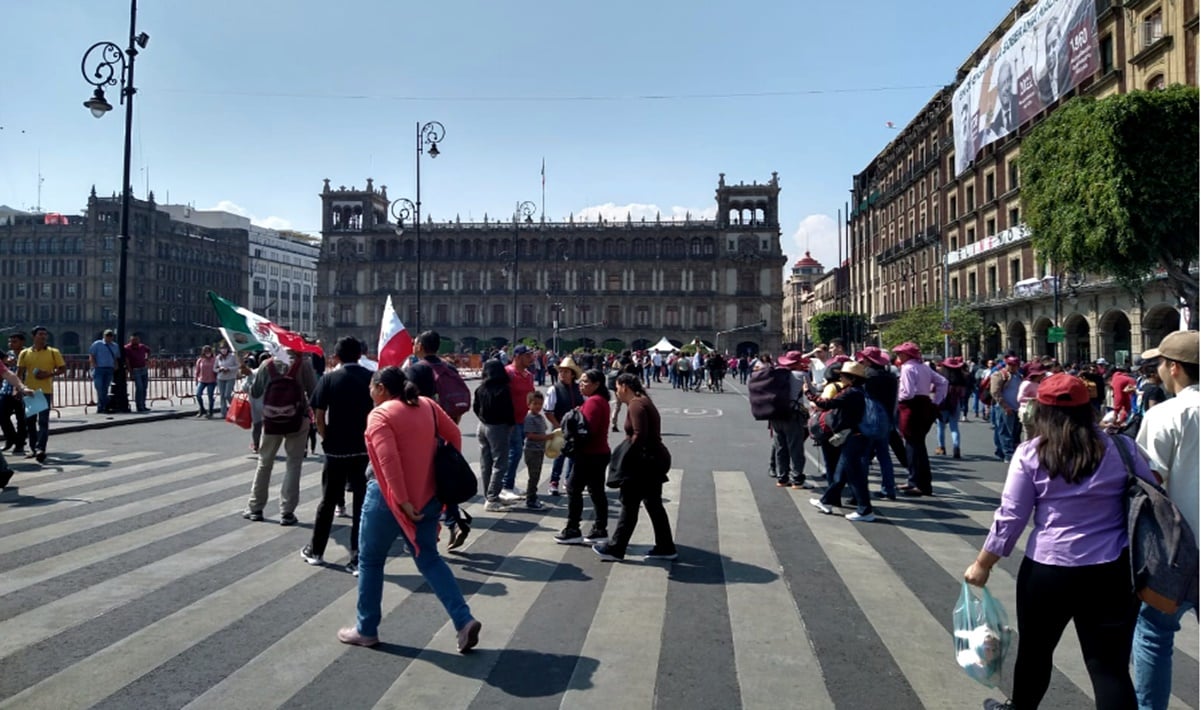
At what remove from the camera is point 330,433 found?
6043 millimetres

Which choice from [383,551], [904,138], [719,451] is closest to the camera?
[383,551]

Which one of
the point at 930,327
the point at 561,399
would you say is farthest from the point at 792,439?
the point at 930,327

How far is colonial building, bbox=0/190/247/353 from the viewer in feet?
271

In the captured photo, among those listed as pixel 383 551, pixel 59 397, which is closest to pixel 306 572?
pixel 383 551

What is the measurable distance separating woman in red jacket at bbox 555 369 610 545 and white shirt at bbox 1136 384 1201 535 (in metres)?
4.04

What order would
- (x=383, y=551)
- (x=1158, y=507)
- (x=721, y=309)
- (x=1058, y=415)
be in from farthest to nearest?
(x=721, y=309), (x=383, y=551), (x=1058, y=415), (x=1158, y=507)

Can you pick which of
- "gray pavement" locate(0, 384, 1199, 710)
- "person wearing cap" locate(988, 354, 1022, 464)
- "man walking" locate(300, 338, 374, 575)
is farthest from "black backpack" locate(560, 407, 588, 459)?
"person wearing cap" locate(988, 354, 1022, 464)

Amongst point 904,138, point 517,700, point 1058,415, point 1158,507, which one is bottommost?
point 517,700

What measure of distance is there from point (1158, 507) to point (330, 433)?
5.10 m

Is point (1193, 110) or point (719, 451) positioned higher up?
point (1193, 110)

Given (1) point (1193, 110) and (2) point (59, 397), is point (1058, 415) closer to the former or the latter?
(1) point (1193, 110)

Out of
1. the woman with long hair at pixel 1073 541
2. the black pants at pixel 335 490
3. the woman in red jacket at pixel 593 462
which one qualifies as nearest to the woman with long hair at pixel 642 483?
the woman in red jacket at pixel 593 462

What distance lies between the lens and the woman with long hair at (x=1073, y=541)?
10.1ft

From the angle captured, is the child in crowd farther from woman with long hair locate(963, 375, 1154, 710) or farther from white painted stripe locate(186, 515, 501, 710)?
woman with long hair locate(963, 375, 1154, 710)
